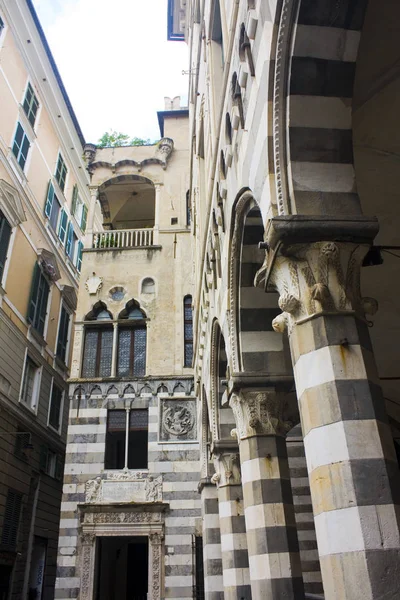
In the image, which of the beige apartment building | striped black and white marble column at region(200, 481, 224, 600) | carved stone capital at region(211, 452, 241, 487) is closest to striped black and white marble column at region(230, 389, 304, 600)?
carved stone capital at region(211, 452, 241, 487)

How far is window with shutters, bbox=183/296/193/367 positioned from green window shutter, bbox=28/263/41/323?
5.65 meters

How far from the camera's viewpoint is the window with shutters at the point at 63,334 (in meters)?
21.3

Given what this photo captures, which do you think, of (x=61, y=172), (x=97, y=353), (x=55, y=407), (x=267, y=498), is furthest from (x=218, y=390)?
(x=61, y=172)

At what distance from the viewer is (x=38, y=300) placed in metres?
19.2

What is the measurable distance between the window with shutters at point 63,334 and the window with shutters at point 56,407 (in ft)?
4.32

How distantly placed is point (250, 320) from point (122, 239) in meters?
12.8

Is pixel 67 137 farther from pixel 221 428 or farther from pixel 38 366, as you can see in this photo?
pixel 221 428

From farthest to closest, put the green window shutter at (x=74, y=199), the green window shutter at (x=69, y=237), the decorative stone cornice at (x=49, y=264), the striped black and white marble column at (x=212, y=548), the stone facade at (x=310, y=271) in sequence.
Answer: the green window shutter at (x=74, y=199) < the green window shutter at (x=69, y=237) < the decorative stone cornice at (x=49, y=264) < the striped black and white marble column at (x=212, y=548) < the stone facade at (x=310, y=271)

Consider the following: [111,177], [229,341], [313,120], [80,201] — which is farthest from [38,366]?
[313,120]

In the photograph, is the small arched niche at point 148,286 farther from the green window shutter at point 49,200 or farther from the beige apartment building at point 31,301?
the green window shutter at point 49,200

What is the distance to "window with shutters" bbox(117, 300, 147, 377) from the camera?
16.5 metres

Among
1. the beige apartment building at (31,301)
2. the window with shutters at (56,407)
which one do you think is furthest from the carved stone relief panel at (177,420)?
the window with shutters at (56,407)

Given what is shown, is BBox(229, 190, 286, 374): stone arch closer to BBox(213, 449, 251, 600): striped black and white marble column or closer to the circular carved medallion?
BBox(213, 449, 251, 600): striped black and white marble column

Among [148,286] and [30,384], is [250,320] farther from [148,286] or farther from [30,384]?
[30,384]
